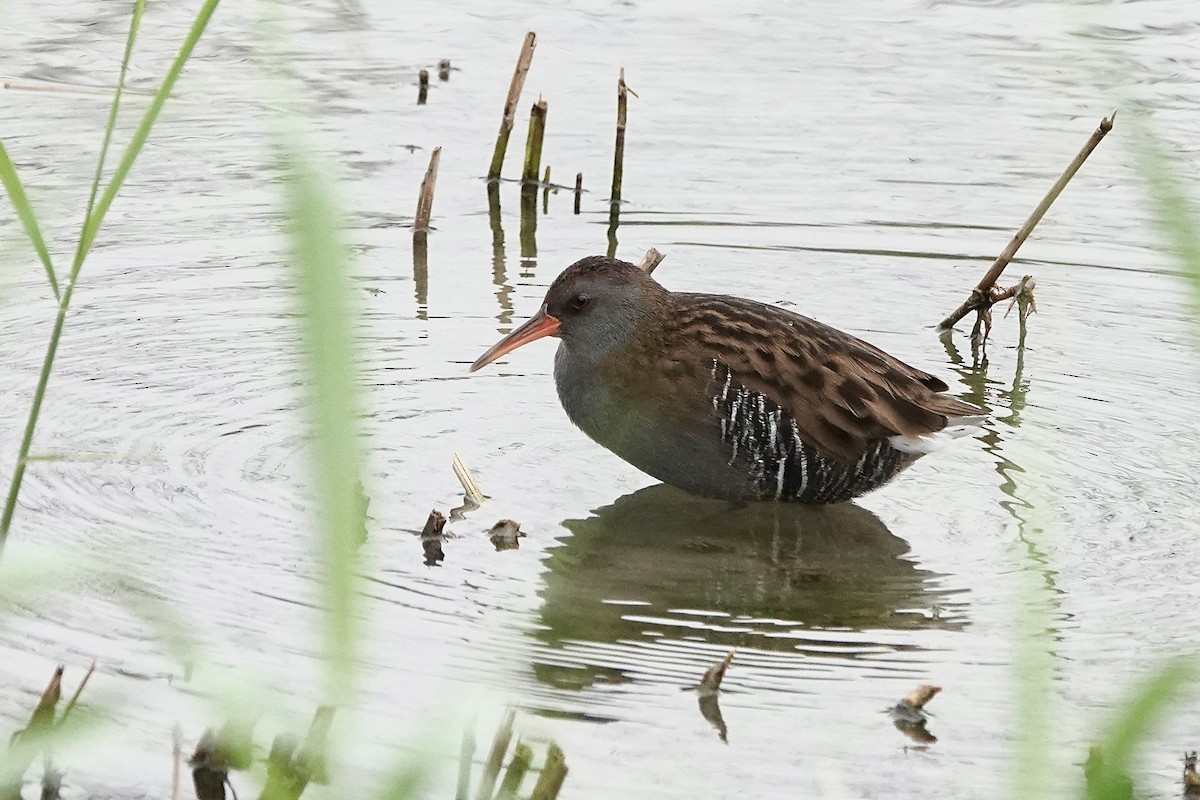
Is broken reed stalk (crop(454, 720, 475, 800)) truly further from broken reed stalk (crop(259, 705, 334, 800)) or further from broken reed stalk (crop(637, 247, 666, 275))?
broken reed stalk (crop(637, 247, 666, 275))

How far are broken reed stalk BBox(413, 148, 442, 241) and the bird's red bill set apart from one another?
5.92ft

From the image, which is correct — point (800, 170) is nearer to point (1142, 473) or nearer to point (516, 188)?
point (516, 188)

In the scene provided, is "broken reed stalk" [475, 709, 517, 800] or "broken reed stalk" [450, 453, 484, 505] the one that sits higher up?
"broken reed stalk" [475, 709, 517, 800]

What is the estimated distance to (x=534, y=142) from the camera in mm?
7527

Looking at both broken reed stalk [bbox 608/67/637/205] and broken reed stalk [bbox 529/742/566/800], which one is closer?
broken reed stalk [bbox 529/742/566/800]

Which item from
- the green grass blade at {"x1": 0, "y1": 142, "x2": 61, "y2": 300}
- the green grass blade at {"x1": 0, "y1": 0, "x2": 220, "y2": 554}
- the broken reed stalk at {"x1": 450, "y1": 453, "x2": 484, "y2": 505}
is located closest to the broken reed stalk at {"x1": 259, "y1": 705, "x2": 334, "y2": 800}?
the green grass blade at {"x1": 0, "y1": 0, "x2": 220, "y2": 554}

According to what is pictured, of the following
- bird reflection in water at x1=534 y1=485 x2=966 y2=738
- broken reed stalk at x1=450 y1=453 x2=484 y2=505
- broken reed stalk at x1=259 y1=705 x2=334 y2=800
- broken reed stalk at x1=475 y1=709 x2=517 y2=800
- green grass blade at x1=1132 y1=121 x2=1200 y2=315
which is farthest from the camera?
broken reed stalk at x1=450 y1=453 x2=484 y2=505

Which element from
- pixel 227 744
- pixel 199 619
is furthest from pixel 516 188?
pixel 227 744

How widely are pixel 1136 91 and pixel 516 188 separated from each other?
312cm

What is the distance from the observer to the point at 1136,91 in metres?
8.54

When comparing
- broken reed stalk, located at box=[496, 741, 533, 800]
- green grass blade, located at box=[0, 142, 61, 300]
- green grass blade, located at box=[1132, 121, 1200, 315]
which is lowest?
broken reed stalk, located at box=[496, 741, 533, 800]

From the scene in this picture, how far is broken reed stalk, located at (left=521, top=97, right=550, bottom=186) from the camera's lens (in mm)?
7434

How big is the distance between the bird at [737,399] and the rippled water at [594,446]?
7.3 inches

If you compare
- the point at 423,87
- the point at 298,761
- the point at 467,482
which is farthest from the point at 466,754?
the point at 423,87
